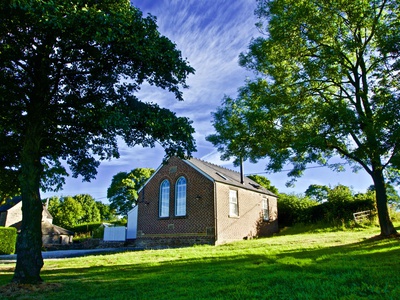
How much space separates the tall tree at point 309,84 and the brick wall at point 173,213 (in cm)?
677

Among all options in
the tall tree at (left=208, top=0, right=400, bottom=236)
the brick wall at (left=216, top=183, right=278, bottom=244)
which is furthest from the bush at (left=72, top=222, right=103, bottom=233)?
the tall tree at (left=208, top=0, right=400, bottom=236)

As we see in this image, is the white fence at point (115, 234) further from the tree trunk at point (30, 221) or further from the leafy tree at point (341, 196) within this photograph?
the tree trunk at point (30, 221)

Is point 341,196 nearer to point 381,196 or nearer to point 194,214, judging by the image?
point 194,214

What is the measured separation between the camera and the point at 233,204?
22.8m

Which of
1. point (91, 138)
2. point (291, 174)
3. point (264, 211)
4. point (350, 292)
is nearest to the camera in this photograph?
point (350, 292)

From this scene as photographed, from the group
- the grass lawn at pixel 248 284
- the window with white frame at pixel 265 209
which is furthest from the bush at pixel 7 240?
the window with white frame at pixel 265 209

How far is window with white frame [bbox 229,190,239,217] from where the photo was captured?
2233 centimetres

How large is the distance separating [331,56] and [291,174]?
18.4ft

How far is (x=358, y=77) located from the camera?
46.4 ft

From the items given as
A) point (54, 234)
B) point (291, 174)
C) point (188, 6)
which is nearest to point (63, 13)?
point (188, 6)

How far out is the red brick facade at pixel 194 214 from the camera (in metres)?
20.5

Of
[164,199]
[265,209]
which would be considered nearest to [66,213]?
[164,199]

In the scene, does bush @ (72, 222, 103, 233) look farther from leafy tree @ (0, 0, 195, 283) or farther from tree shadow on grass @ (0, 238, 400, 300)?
tree shadow on grass @ (0, 238, 400, 300)

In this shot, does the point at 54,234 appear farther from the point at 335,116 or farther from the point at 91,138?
the point at 335,116
